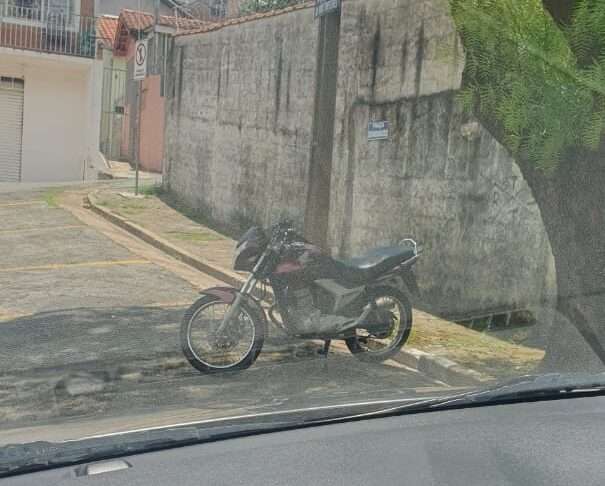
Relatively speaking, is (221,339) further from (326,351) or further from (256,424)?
(256,424)

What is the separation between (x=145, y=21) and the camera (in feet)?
89.0

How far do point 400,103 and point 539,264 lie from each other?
8.66ft

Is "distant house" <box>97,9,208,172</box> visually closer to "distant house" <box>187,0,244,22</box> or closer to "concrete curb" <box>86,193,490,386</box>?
"distant house" <box>187,0,244,22</box>

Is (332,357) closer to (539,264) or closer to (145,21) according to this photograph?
(539,264)

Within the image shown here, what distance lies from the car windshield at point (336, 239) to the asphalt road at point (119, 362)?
0.09 ft

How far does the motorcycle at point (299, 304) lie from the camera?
623cm

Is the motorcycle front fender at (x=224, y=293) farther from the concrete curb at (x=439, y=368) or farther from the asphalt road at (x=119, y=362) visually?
the concrete curb at (x=439, y=368)

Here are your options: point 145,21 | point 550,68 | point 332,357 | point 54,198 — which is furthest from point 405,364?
point 145,21

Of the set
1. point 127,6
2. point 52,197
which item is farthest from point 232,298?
point 127,6

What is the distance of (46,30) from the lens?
72.5ft

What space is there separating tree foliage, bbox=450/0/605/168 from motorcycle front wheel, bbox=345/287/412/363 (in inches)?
79.0

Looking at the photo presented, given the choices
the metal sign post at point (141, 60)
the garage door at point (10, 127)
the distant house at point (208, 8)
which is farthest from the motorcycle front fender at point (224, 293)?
the distant house at point (208, 8)

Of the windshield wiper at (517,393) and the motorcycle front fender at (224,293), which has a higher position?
the windshield wiper at (517,393)

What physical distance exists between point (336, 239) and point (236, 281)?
1.44 m
